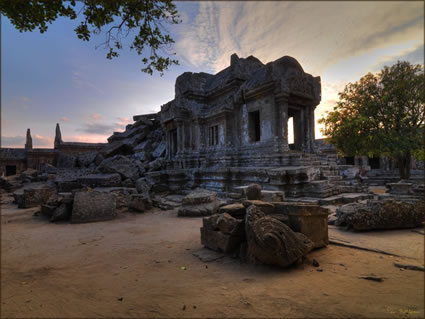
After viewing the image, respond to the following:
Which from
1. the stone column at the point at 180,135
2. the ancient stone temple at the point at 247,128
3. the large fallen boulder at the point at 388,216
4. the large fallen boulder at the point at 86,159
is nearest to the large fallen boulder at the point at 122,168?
the ancient stone temple at the point at 247,128

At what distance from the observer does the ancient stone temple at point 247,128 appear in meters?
8.39

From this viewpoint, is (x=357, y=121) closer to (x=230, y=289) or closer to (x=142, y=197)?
(x=142, y=197)

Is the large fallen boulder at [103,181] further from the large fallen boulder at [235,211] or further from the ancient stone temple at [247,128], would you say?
the large fallen boulder at [235,211]

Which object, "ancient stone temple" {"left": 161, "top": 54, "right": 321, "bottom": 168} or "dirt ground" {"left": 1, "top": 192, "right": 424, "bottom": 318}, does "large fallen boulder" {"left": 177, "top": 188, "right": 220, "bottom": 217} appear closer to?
"dirt ground" {"left": 1, "top": 192, "right": 424, "bottom": 318}

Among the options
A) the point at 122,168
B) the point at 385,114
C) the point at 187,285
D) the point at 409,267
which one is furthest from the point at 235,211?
the point at 385,114

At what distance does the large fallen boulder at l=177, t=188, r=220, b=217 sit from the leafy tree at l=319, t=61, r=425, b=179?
9.27 m

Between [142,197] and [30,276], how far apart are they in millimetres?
4897

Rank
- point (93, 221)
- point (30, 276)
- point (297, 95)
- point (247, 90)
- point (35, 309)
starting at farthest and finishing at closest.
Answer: point (247, 90) → point (297, 95) → point (93, 221) → point (30, 276) → point (35, 309)

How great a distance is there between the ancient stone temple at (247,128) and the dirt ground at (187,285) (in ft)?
15.9

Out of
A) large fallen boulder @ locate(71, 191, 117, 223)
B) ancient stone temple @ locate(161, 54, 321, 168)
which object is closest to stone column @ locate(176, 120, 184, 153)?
ancient stone temple @ locate(161, 54, 321, 168)

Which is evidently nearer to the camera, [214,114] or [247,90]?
[247,90]

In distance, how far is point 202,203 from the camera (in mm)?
7293

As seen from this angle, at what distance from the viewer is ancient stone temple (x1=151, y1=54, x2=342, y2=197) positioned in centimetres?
839

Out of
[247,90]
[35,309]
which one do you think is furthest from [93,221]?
[247,90]
